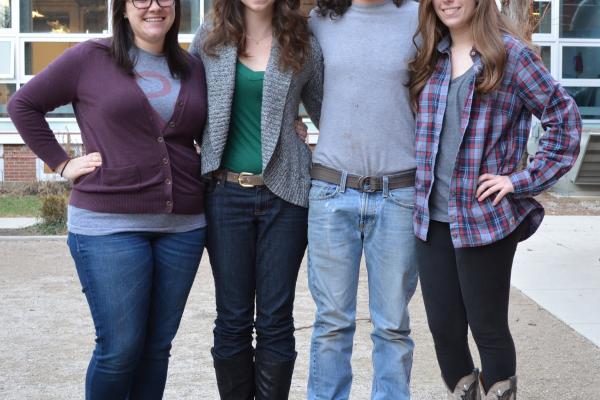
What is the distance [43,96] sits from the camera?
3365mm

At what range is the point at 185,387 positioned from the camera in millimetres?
4832

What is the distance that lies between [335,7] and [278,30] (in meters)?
0.27

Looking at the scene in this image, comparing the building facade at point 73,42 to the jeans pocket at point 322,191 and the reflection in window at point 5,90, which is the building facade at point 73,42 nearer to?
the reflection in window at point 5,90

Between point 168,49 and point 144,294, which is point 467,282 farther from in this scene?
point 168,49

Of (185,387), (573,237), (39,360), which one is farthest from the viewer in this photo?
(573,237)

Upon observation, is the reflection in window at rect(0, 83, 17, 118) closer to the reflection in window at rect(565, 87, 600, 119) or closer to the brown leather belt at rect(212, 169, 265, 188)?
the reflection in window at rect(565, 87, 600, 119)

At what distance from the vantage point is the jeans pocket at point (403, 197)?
3566 mm

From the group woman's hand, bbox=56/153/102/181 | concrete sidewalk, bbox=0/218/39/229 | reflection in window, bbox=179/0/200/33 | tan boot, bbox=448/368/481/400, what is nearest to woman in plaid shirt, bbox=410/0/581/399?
tan boot, bbox=448/368/481/400

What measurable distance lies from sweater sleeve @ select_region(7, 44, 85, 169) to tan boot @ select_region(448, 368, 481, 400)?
1947 millimetres

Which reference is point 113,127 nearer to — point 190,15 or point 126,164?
point 126,164

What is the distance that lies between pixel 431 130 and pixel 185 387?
221 cm

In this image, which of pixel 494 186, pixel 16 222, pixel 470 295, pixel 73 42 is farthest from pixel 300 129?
pixel 73 42

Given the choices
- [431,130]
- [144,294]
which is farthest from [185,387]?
[431,130]

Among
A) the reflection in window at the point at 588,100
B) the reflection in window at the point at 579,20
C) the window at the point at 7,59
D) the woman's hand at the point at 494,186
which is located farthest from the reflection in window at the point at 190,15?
the woman's hand at the point at 494,186
